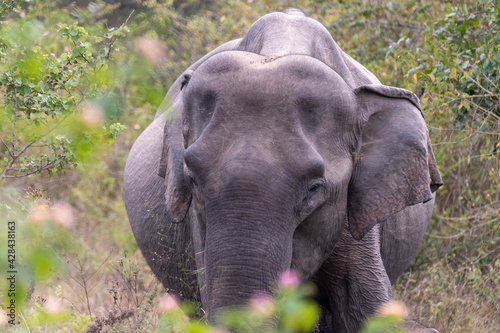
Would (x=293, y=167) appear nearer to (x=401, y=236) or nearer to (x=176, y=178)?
(x=176, y=178)

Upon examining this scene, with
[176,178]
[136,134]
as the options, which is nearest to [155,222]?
[176,178]

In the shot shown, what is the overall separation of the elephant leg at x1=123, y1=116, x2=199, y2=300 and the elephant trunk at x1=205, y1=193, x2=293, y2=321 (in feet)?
4.38

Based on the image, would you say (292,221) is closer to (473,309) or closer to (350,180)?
(350,180)

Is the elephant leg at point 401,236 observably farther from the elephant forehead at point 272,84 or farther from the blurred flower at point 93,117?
the blurred flower at point 93,117

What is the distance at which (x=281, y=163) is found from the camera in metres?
3.00

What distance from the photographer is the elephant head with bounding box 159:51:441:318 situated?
293cm

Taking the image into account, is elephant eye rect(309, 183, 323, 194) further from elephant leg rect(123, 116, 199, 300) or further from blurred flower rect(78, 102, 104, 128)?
blurred flower rect(78, 102, 104, 128)

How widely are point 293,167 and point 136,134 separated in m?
5.21

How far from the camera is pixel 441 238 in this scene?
20.8ft

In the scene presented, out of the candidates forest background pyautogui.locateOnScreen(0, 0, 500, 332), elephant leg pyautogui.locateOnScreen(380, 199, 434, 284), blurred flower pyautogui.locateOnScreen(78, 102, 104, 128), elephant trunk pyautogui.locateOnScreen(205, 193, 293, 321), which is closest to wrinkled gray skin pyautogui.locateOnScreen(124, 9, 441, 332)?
elephant trunk pyautogui.locateOnScreen(205, 193, 293, 321)

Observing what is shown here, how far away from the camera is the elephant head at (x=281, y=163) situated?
2928 millimetres

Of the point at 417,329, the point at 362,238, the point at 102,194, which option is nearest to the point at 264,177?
the point at 362,238

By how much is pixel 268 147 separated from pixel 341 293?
42.2 inches

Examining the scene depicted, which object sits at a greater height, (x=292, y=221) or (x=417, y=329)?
(x=292, y=221)
